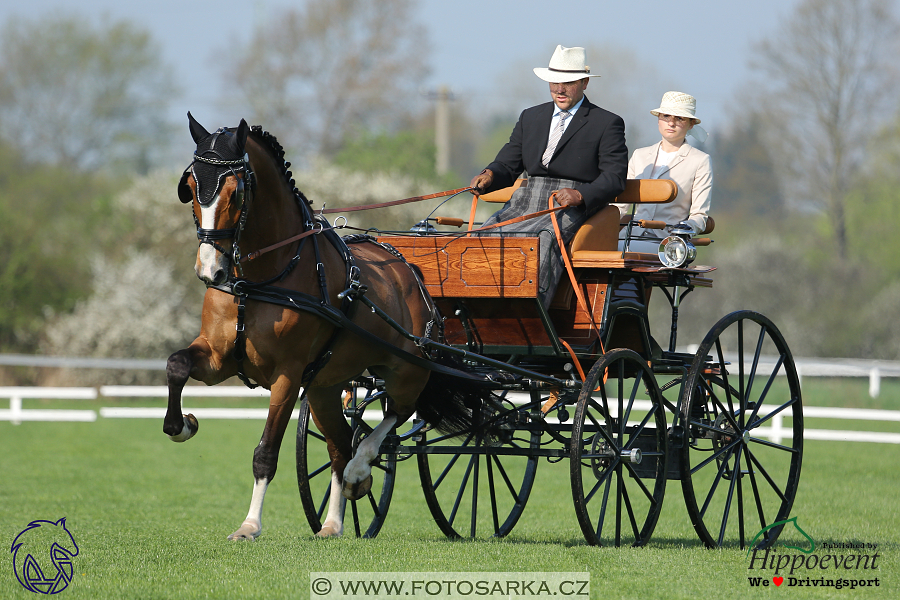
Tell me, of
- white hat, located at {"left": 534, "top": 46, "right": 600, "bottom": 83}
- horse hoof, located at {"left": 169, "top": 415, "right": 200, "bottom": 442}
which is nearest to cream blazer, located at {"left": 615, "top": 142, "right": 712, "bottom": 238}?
white hat, located at {"left": 534, "top": 46, "right": 600, "bottom": 83}

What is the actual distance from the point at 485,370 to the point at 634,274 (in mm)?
1088

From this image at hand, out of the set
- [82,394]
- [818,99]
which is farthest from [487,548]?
[818,99]

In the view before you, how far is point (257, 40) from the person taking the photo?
3650 centimetres

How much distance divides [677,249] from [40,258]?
21.4 metres

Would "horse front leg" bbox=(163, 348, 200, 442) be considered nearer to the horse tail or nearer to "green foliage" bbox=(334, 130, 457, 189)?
the horse tail

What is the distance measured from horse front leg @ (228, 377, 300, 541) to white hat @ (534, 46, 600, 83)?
104 inches

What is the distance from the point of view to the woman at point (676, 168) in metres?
7.61

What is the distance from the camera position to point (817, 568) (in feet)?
19.7

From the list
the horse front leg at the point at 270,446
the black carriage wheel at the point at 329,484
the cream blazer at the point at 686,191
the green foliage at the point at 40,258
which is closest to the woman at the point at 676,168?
the cream blazer at the point at 686,191

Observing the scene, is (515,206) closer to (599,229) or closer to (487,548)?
(599,229)

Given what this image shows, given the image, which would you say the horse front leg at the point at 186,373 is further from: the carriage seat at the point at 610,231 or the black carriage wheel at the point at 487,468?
the carriage seat at the point at 610,231

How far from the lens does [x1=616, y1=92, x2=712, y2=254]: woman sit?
7.61 m

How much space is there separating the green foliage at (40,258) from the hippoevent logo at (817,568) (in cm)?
2056

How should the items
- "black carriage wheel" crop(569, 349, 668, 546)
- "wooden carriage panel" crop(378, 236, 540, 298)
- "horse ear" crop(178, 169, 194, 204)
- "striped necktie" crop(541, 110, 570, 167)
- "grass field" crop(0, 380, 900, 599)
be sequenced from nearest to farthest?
"grass field" crop(0, 380, 900, 599)
"horse ear" crop(178, 169, 194, 204)
"black carriage wheel" crop(569, 349, 668, 546)
"wooden carriage panel" crop(378, 236, 540, 298)
"striped necktie" crop(541, 110, 570, 167)
